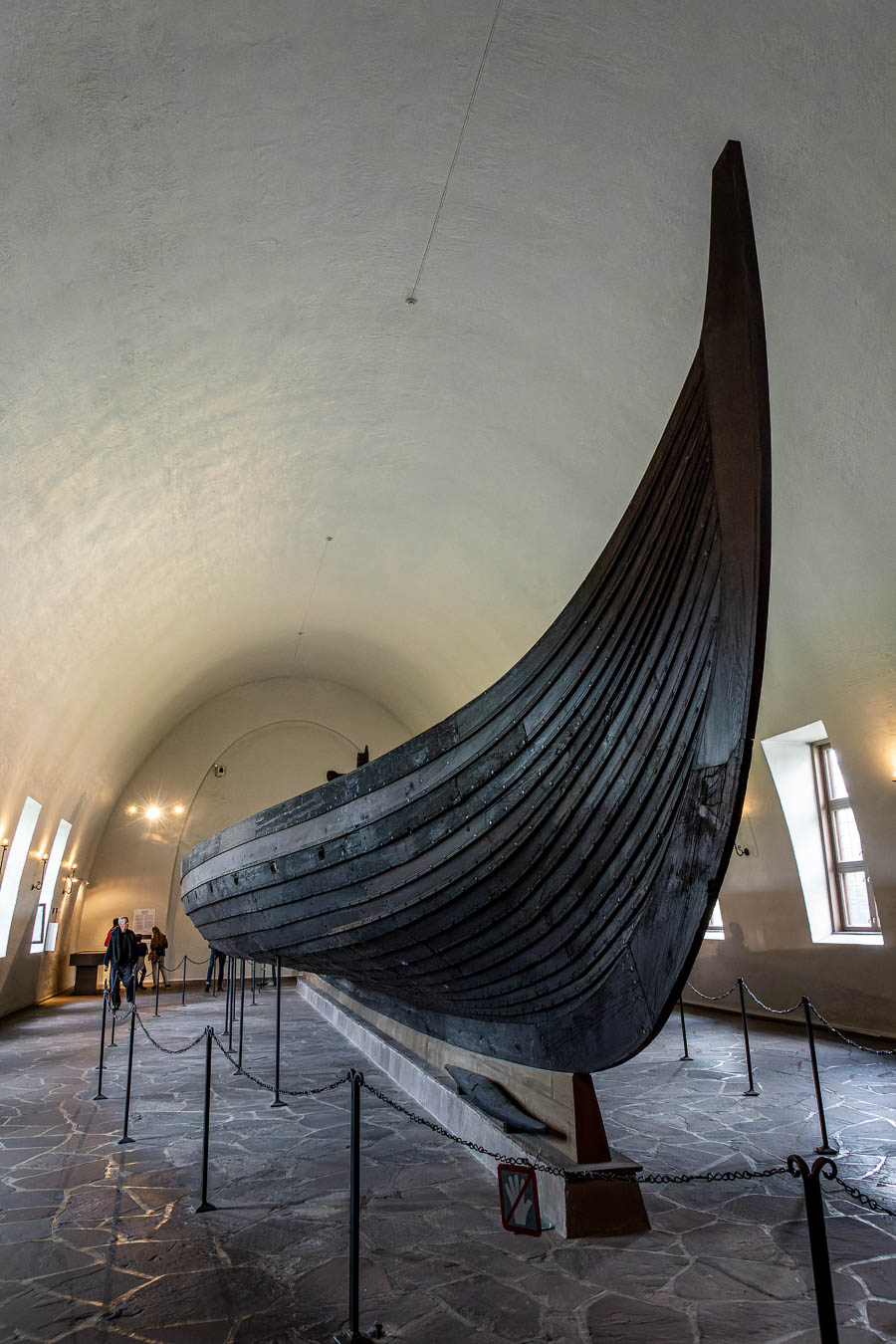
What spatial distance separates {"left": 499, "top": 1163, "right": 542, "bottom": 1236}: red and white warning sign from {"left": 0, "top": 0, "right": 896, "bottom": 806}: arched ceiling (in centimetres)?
480

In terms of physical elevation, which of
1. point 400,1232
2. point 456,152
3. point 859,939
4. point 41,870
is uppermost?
point 456,152

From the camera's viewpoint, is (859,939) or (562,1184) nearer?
(562,1184)

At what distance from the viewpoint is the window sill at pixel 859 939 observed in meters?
8.41

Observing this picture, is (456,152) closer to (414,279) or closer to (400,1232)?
(414,279)

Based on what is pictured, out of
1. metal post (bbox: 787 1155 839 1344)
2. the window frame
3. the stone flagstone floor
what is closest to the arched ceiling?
the window frame

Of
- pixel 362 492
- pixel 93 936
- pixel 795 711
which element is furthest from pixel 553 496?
pixel 93 936

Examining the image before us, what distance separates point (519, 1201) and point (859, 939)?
6752 mm

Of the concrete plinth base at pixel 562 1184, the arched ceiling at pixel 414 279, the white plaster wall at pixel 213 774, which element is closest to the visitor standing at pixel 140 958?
the white plaster wall at pixel 213 774

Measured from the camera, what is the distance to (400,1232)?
3.68 m

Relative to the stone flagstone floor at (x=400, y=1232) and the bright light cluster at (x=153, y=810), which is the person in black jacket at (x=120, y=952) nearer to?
the stone flagstone floor at (x=400, y=1232)

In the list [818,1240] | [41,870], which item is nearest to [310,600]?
[41,870]

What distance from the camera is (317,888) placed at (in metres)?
5.38

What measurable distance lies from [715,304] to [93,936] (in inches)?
637

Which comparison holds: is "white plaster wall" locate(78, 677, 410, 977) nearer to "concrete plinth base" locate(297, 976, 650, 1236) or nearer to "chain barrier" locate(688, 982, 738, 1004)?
"chain barrier" locate(688, 982, 738, 1004)
